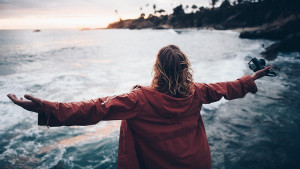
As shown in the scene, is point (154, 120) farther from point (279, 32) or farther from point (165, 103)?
point (279, 32)

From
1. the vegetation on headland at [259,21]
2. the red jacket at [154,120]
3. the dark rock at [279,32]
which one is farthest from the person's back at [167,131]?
the dark rock at [279,32]

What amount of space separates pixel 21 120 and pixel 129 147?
5.74 meters

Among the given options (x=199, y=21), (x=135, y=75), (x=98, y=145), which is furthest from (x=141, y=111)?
(x=199, y=21)

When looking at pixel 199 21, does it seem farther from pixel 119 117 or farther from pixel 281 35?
pixel 119 117

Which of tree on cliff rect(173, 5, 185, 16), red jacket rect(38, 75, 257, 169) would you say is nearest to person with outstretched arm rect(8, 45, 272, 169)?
red jacket rect(38, 75, 257, 169)

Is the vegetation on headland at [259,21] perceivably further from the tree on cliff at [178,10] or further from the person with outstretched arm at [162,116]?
the person with outstretched arm at [162,116]

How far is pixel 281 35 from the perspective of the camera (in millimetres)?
27078

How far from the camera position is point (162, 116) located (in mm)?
1623

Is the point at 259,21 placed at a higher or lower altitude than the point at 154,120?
higher

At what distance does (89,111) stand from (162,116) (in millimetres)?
627

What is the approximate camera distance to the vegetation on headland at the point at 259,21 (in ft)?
56.0

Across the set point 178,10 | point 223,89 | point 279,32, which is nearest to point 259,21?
point 279,32

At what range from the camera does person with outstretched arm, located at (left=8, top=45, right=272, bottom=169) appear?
1493mm

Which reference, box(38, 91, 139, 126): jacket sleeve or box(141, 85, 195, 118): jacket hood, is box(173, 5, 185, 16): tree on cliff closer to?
box(141, 85, 195, 118): jacket hood
